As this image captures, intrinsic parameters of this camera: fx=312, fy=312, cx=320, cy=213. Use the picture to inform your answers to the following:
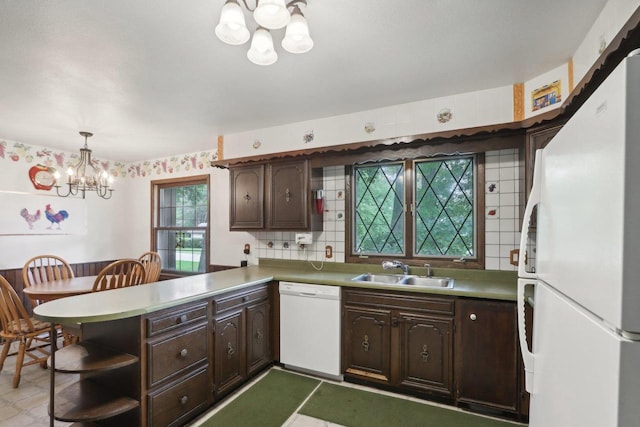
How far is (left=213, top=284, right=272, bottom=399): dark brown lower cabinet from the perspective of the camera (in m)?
2.30

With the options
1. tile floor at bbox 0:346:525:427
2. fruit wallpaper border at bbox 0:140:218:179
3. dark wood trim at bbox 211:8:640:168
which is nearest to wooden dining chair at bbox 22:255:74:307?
tile floor at bbox 0:346:525:427

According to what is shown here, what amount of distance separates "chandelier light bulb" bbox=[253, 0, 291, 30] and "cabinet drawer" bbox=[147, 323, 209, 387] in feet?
5.85

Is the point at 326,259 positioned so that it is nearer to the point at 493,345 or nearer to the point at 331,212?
the point at 331,212

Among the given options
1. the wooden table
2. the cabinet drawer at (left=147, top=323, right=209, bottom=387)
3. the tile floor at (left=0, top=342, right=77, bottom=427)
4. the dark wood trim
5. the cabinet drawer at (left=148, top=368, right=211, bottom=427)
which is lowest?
the tile floor at (left=0, top=342, right=77, bottom=427)

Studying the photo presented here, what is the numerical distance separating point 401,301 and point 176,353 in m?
1.59

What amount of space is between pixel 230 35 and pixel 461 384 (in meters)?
2.56

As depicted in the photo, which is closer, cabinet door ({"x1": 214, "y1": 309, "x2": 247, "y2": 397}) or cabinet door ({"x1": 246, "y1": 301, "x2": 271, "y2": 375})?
cabinet door ({"x1": 214, "y1": 309, "x2": 247, "y2": 397})

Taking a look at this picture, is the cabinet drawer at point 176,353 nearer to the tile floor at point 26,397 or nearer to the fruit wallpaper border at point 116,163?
the tile floor at point 26,397

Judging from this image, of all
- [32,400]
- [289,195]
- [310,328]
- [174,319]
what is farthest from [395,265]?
[32,400]

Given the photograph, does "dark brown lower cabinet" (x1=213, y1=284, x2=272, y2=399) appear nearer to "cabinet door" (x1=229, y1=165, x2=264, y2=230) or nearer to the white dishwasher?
the white dishwasher

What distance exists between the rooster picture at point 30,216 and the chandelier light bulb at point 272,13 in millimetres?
4218

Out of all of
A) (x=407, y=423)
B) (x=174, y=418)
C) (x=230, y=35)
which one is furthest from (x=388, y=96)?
(x=174, y=418)

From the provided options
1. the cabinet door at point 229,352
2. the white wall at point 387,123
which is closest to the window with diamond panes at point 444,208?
the white wall at point 387,123

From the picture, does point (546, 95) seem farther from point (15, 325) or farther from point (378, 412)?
point (15, 325)
